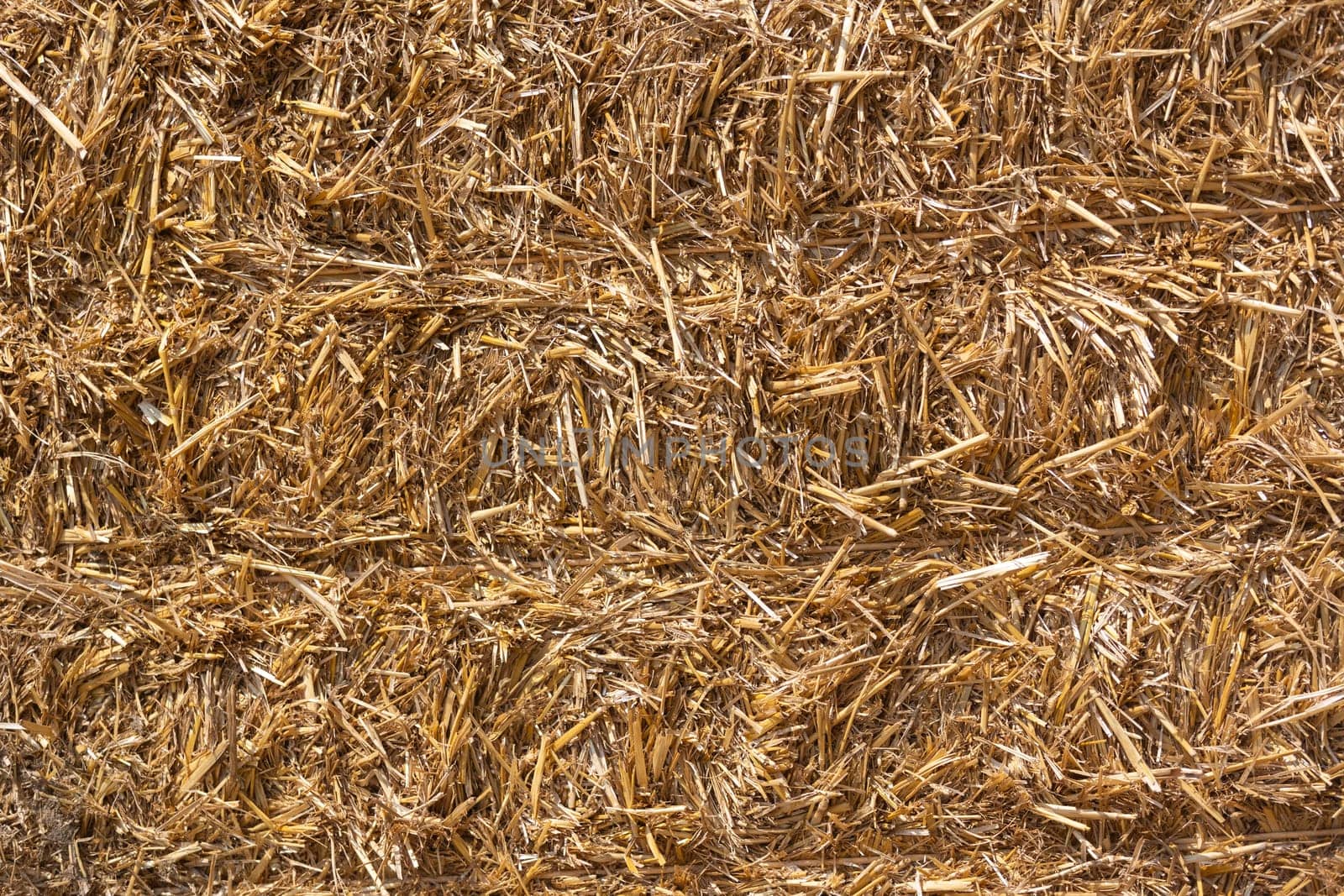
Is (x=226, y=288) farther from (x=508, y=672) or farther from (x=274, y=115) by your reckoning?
(x=508, y=672)

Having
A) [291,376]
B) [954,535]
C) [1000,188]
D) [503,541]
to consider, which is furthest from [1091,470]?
[291,376]

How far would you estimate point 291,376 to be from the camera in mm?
1345

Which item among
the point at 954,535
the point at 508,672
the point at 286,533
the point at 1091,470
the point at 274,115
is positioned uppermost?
the point at 274,115

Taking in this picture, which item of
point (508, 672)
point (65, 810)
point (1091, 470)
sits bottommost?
point (65, 810)

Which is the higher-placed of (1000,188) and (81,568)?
(1000,188)

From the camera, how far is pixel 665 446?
52.6 inches

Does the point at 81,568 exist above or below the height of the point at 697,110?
below

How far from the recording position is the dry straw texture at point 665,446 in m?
1.31

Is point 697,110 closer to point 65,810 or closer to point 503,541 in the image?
point 503,541

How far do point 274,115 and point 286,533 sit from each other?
27.5 inches

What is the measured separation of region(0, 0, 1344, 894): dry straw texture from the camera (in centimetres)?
131

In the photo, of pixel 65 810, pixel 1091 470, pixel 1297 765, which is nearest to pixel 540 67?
pixel 1091 470

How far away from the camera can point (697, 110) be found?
4.36 feet

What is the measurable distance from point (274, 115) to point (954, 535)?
1.33 m
